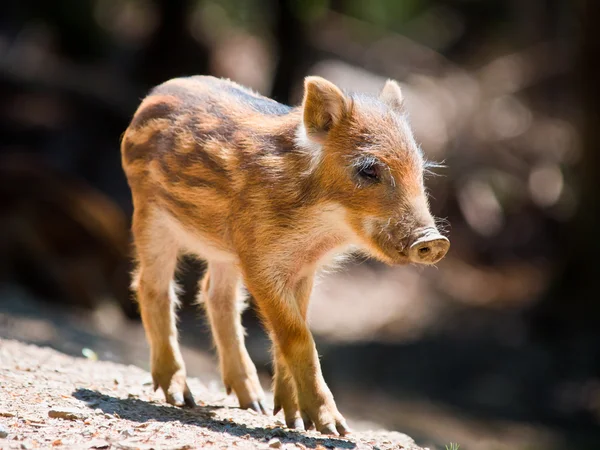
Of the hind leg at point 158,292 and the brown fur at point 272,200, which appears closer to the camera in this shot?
the brown fur at point 272,200

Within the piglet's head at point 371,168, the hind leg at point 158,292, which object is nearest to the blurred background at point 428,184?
the hind leg at point 158,292

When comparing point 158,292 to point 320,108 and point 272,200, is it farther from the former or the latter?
point 320,108

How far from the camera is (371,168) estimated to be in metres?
4.85

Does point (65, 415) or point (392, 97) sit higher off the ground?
point (392, 97)

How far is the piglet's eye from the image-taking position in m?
4.82

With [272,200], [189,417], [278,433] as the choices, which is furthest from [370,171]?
[189,417]

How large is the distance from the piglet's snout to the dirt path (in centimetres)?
95

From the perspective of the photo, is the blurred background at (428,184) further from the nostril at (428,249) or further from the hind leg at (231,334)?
the nostril at (428,249)

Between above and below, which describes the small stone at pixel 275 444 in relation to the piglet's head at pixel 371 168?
below

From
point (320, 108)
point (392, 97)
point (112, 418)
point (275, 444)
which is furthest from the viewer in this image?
point (392, 97)

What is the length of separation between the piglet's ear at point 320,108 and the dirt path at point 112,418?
1549mm

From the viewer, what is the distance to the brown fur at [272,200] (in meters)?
4.82

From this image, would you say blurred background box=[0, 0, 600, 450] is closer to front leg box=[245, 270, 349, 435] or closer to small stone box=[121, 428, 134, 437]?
front leg box=[245, 270, 349, 435]

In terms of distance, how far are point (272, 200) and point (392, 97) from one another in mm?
947
